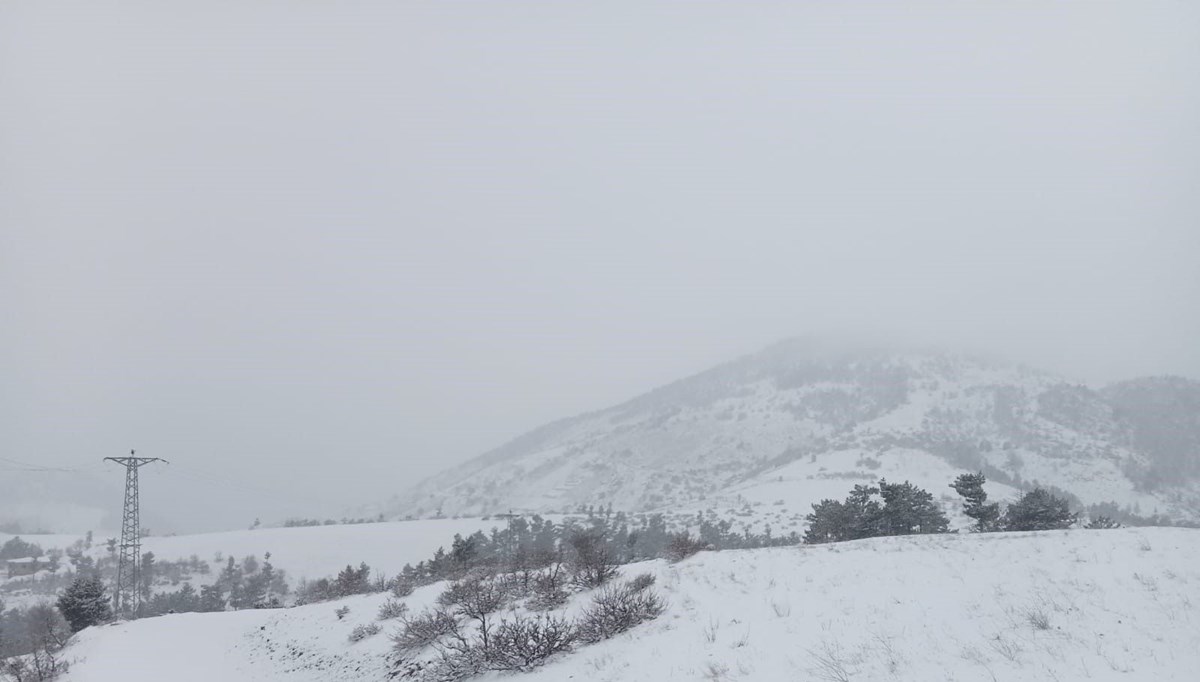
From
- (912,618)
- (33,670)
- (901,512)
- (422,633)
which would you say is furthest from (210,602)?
(912,618)

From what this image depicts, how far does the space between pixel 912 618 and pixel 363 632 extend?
58.3 ft

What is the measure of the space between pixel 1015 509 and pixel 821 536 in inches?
359

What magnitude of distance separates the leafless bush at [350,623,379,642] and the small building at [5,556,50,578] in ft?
297

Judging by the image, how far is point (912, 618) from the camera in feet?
41.0

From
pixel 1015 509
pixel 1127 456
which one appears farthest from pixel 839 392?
pixel 1015 509

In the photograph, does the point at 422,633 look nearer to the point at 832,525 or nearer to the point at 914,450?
the point at 832,525

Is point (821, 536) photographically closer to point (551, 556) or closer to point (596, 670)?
point (551, 556)

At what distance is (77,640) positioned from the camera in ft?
89.9

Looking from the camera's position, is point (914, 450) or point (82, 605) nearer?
point (82, 605)

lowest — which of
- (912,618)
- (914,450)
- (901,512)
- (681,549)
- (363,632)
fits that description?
(914,450)

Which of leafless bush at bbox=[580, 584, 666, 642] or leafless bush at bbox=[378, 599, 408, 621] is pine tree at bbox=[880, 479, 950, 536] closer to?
leafless bush at bbox=[580, 584, 666, 642]

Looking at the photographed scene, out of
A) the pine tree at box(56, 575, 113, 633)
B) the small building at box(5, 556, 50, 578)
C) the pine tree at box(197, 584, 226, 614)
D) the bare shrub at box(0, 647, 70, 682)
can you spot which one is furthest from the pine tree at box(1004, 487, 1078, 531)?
the small building at box(5, 556, 50, 578)

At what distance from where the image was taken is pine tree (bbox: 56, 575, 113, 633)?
32.1 meters

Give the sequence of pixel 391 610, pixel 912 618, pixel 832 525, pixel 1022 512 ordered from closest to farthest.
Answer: pixel 912 618, pixel 391 610, pixel 1022 512, pixel 832 525
